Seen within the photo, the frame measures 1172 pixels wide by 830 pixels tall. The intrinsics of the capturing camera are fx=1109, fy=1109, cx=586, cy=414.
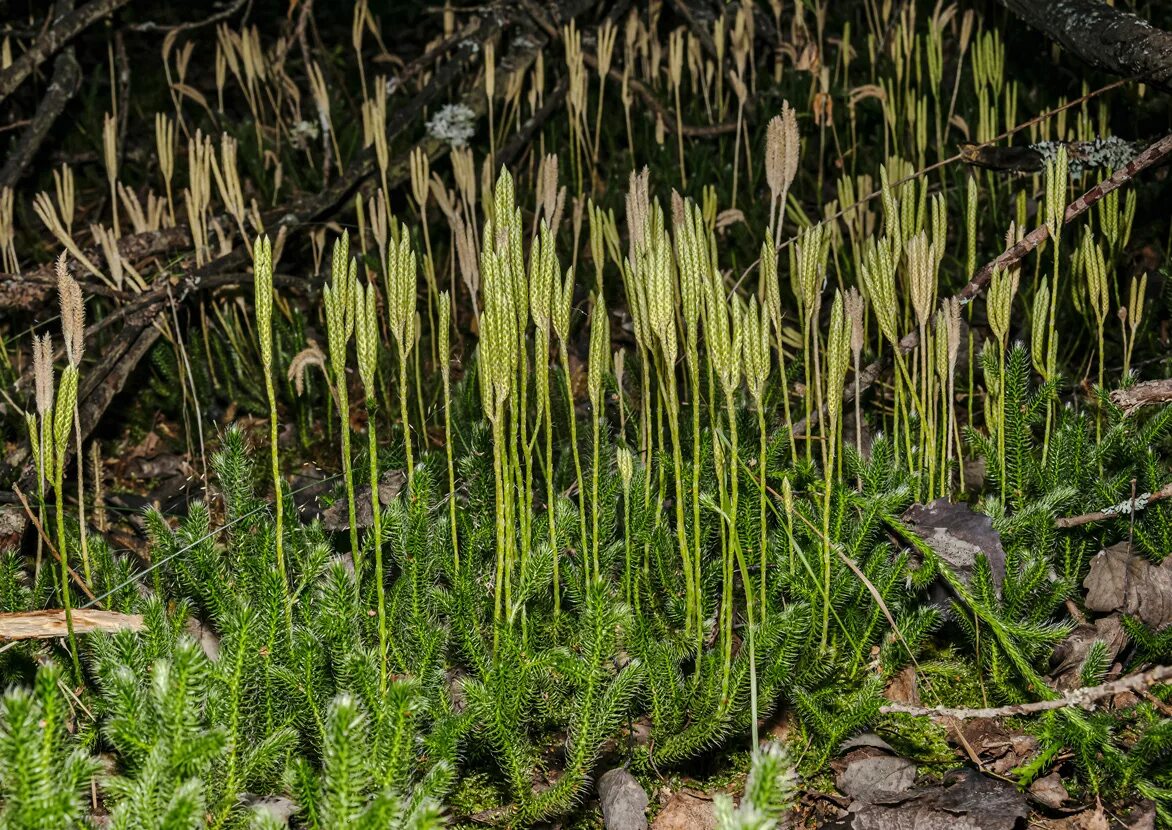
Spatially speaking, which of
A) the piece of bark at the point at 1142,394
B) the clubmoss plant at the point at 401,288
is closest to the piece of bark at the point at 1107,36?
the piece of bark at the point at 1142,394

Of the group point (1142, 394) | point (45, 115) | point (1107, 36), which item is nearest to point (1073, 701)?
point (1142, 394)

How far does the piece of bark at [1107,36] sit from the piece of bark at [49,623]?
2.33m

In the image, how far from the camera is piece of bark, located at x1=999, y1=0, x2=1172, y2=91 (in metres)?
2.48

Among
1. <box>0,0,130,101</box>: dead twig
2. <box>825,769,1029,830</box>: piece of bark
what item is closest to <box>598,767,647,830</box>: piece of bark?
<box>825,769,1029,830</box>: piece of bark

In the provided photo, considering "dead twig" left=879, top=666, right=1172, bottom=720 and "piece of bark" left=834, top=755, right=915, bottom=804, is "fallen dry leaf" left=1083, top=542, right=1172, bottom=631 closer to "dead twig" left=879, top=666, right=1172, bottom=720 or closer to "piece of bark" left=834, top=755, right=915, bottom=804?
"dead twig" left=879, top=666, right=1172, bottom=720

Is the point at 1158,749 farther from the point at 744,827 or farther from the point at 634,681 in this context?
the point at 744,827

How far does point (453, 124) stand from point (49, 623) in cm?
270

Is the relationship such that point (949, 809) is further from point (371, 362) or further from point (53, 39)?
point (53, 39)

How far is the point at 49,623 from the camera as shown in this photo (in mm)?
1685

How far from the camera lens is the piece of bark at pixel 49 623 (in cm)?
166

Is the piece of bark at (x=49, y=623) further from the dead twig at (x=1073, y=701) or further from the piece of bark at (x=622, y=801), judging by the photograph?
the dead twig at (x=1073, y=701)

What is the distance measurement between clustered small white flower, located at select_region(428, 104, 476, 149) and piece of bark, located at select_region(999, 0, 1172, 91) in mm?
1872

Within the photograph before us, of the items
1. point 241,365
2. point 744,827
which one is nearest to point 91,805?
point 744,827

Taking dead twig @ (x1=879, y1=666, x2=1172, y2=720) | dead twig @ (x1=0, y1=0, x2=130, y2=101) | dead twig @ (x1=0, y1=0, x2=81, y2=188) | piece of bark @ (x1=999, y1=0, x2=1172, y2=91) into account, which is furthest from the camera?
dead twig @ (x1=0, y1=0, x2=81, y2=188)
